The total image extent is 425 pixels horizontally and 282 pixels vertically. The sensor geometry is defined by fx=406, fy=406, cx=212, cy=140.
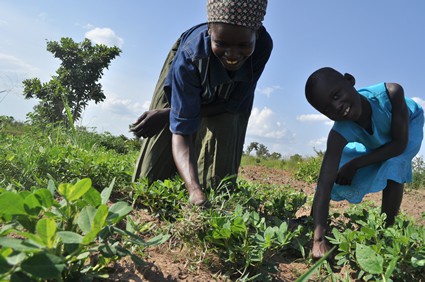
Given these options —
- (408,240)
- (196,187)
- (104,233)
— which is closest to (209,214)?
(196,187)

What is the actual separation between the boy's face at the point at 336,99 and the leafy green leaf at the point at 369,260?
128 cm

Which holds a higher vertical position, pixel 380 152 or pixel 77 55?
pixel 77 55

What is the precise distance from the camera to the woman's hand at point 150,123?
9.32 feet

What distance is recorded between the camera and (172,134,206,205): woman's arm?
6.98 feet

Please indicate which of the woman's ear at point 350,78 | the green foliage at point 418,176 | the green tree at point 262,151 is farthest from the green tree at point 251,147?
the woman's ear at point 350,78

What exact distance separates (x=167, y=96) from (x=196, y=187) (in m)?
1.03

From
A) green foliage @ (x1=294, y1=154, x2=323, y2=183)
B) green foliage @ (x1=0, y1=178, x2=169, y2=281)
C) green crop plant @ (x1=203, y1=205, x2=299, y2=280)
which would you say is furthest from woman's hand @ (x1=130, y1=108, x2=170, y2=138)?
green foliage @ (x1=294, y1=154, x2=323, y2=183)

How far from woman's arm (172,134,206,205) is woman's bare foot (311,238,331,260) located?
59 centimetres

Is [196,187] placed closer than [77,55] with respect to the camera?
Yes

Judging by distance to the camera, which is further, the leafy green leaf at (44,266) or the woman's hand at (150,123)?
the woman's hand at (150,123)

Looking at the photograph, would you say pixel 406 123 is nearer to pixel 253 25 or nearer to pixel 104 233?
pixel 253 25

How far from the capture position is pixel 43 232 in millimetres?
978

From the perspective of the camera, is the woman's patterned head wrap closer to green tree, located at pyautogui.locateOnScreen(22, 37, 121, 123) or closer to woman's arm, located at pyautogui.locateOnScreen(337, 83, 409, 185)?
woman's arm, located at pyautogui.locateOnScreen(337, 83, 409, 185)

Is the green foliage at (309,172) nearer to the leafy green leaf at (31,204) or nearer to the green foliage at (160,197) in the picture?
the green foliage at (160,197)
